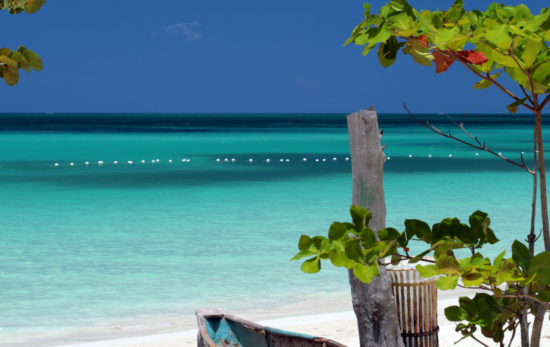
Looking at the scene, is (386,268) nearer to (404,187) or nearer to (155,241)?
(155,241)

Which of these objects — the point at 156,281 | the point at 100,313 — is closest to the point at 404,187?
the point at 156,281

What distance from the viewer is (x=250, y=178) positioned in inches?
773

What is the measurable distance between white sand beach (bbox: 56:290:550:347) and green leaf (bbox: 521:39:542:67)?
14.2 feet

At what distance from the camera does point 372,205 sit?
13.2 ft

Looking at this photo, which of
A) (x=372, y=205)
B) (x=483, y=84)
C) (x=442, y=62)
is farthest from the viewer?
(x=372, y=205)

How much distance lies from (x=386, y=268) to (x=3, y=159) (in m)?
27.5

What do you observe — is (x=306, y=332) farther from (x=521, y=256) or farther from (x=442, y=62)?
(x=521, y=256)

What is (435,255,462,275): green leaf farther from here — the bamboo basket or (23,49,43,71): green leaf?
the bamboo basket

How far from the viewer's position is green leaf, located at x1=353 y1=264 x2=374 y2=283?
150cm

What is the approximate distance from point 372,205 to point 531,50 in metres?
2.58

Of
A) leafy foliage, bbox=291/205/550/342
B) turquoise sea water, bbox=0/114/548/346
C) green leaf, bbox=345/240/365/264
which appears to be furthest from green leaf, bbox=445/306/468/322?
turquoise sea water, bbox=0/114/548/346

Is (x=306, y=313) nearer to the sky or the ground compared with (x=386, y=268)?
nearer to the ground

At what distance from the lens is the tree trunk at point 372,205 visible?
3.99 meters

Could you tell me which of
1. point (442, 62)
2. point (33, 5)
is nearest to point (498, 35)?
point (442, 62)
